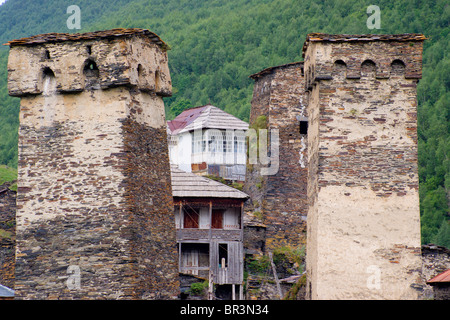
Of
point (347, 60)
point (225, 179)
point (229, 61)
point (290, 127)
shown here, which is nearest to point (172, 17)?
point (229, 61)

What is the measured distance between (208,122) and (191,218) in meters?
13.4

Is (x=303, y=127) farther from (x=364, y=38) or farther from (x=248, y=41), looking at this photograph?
(x=248, y=41)

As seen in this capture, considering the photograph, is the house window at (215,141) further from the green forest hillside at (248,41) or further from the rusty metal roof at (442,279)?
the rusty metal roof at (442,279)

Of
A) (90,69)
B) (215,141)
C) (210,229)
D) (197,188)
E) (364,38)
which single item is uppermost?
(364,38)

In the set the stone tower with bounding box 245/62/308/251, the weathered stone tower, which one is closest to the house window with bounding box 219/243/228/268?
the stone tower with bounding box 245/62/308/251

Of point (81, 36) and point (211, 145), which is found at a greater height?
point (81, 36)

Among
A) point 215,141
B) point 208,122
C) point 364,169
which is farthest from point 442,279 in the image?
point 208,122

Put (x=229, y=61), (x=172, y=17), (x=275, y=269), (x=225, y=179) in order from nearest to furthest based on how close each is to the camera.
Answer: (x=275, y=269) → (x=225, y=179) → (x=229, y=61) → (x=172, y=17)

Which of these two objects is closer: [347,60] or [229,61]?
[347,60]

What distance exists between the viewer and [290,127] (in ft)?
118

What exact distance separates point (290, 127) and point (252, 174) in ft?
9.87

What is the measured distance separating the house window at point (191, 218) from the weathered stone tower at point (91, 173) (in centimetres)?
1494

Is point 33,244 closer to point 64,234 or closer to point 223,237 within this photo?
point 64,234

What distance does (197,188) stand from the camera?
35.8 meters
